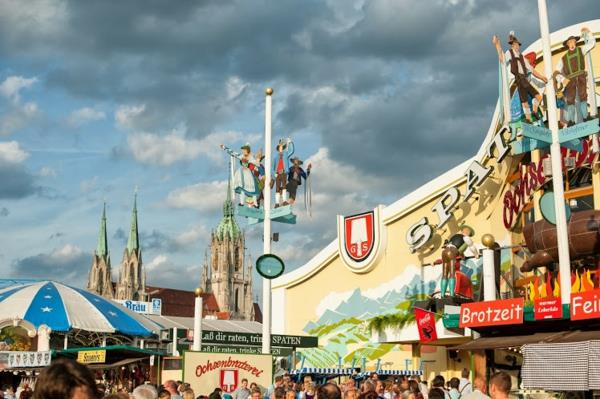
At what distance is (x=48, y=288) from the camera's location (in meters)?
45.8

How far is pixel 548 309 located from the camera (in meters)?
17.8

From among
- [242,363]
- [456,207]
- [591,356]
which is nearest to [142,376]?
[456,207]

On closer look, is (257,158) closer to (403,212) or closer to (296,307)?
(403,212)

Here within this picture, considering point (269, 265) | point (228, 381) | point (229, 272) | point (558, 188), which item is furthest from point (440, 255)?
point (229, 272)

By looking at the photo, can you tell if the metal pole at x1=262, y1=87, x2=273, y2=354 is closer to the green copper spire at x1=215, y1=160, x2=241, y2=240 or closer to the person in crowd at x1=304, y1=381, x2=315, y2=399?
the person in crowd at x1=304, y1=381, x2=315, y2=399

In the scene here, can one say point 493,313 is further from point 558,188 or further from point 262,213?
point 262,213

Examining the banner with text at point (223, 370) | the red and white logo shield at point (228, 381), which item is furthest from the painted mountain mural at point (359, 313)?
the red and white logo shield at point (228, 381)

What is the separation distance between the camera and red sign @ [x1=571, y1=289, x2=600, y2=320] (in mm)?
16609

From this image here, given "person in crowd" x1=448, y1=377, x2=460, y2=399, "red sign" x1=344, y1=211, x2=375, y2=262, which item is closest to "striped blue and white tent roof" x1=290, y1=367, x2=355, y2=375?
"red sign" x1=344, y1=211, x2=375, y2=262

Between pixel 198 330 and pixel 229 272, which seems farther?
pixel 229 272

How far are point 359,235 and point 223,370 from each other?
650 inches

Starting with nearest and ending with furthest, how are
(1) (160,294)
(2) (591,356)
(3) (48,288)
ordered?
1. (2) (591,356)
2. (3) (48,288)
3. (1) (160,294)

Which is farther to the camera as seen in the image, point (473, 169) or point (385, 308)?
point (385, 308)

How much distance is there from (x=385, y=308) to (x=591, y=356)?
1852 cm
